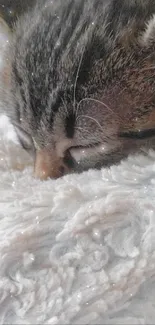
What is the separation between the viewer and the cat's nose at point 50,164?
0.74 metres

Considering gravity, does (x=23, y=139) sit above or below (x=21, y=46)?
below

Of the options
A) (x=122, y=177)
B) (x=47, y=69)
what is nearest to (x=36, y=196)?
(x=122, y=177)

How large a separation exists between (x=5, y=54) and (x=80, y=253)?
46 centimetres

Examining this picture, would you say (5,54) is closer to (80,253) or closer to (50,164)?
(50,164)

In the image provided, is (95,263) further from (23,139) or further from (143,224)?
(23,139)

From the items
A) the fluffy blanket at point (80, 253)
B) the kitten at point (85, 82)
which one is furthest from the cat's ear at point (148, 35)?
the fluffy blanket at point (80, 253)

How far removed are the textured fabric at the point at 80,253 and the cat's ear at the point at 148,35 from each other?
196mm

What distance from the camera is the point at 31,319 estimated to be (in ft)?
Answer: 1.36

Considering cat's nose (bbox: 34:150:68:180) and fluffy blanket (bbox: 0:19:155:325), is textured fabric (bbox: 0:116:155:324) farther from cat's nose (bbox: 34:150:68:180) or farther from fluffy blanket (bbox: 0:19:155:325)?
cat's nose (bbox: 34:150:68:180)

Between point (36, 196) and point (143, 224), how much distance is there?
0.44 ft

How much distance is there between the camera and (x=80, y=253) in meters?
0.46

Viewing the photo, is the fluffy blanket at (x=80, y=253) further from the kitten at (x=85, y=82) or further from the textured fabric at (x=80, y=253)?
the kitten at (x=85, y=82)

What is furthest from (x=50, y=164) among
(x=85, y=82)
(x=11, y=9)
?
(x=11, y=9)

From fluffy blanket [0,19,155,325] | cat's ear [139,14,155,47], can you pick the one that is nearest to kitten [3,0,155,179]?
cat's ear [139,14,155,47]
